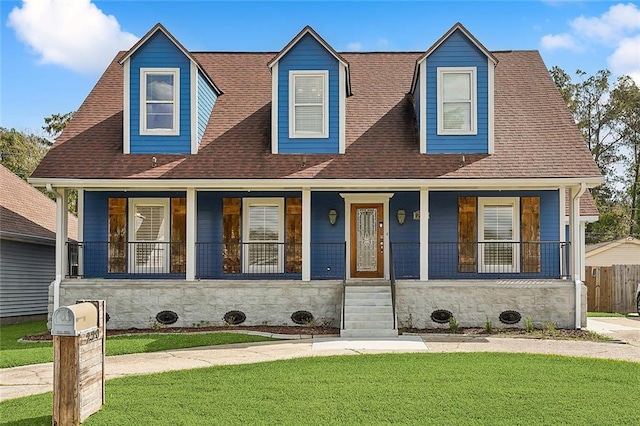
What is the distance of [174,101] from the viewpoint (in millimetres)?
16625

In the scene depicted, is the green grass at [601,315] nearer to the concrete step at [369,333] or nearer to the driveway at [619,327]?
the driveway at [619,327]

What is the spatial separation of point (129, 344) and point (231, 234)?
491cm

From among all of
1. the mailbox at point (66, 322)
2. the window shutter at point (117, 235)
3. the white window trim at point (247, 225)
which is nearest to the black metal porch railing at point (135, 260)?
the window shutter at point (117, 235)

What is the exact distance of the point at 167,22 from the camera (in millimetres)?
17531

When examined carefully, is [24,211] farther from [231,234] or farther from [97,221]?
[231,234]

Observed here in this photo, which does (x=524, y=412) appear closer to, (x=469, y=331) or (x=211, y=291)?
(x=469, y=331)

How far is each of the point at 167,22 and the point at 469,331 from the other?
1089 cm

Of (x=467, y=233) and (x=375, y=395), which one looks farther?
(x=467, y=233)

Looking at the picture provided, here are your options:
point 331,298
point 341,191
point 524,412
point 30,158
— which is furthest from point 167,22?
point 30,158

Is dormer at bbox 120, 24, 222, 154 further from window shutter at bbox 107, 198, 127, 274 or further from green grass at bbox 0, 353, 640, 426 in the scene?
green grass at bbox 0, 353, 640, 426

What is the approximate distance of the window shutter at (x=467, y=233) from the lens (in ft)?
56.2

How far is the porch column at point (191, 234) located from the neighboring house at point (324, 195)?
0.05 m

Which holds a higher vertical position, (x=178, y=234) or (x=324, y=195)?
(x=324, y=195)

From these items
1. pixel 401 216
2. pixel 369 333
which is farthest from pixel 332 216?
pixel 369 333
